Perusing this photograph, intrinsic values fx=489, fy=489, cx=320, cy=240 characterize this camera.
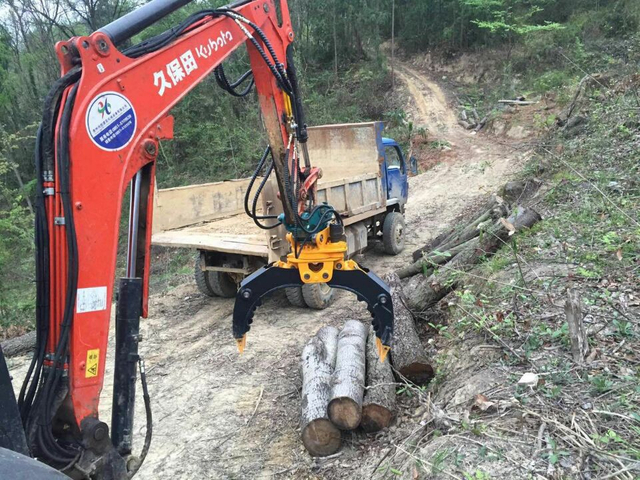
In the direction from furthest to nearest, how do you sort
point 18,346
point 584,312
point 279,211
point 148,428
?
point 18,346 < point 279,211 < point 584,312 < point 148,428

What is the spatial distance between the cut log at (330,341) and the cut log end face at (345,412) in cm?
73

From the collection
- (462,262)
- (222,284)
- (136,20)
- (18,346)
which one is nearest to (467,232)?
(462,262)

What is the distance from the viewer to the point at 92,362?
2.42 meters

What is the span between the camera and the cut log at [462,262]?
19.1ft

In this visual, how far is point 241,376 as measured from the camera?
18.1 feet

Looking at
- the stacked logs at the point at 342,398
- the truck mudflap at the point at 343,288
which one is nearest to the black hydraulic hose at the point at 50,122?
the truck mudflap at the point at 343,288

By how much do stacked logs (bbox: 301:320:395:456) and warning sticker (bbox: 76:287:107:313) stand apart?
2.20 meters

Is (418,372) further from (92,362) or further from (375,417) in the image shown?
(92,362)

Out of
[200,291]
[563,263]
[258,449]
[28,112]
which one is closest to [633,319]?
[563,263]

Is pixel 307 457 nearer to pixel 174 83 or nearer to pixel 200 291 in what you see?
pixel 174 83

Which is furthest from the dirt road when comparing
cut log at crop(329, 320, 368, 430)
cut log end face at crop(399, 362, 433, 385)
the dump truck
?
cut log end face at crop(399, 362, 433, 385)

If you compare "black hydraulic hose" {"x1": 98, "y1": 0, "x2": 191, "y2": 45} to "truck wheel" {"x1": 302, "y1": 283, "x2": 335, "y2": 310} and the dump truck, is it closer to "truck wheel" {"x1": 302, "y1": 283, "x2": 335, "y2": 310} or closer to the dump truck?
the dump truck

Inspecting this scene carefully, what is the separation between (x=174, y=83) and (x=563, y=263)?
159 inches

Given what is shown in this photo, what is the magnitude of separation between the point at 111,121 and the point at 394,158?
27.5 feet
